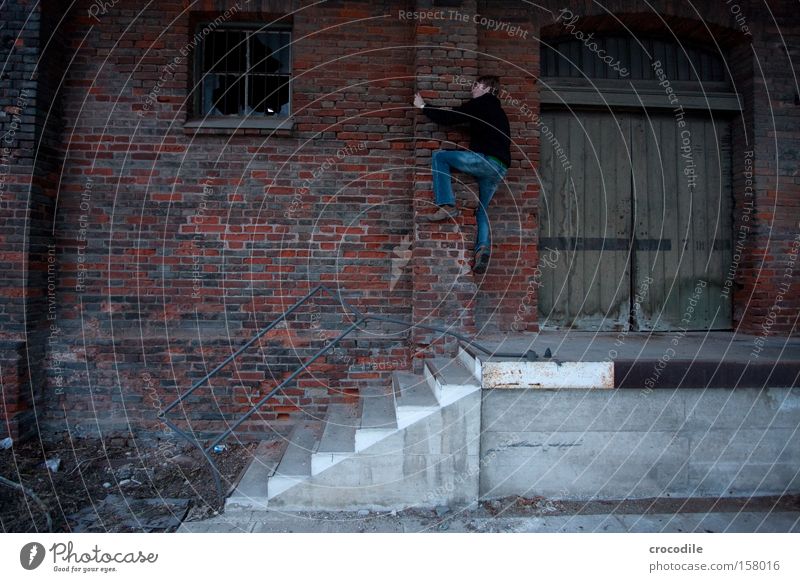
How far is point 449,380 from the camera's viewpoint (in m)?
4.00

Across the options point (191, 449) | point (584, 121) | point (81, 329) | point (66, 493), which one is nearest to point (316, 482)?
point (191, 449)

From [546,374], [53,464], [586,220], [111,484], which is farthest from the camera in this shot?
[586,220]

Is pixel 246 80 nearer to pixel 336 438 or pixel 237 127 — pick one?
pixel 237 127

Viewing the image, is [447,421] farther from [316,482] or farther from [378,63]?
[378,63]

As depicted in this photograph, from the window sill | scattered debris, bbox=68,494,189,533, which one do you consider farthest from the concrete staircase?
the window sill

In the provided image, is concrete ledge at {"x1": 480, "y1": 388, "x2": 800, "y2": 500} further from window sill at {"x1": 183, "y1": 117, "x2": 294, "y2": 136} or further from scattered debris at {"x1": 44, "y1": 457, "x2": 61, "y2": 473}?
scattered debris at {"x1": 44, "y1": 457, "x2": 61, "y2": 473}

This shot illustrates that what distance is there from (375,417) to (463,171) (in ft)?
7.86

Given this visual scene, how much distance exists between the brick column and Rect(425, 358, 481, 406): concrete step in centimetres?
40

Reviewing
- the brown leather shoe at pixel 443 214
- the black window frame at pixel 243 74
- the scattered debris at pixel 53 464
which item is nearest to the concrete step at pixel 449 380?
the brown leather shoe at pixel 443 214

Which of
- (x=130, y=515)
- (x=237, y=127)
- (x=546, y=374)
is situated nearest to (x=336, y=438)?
(x=130, y=515)

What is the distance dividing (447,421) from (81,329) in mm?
3709

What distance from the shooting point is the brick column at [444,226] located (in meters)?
4.91

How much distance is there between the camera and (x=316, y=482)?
3770 millimetres

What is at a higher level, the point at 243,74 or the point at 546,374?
the point at 243,74
